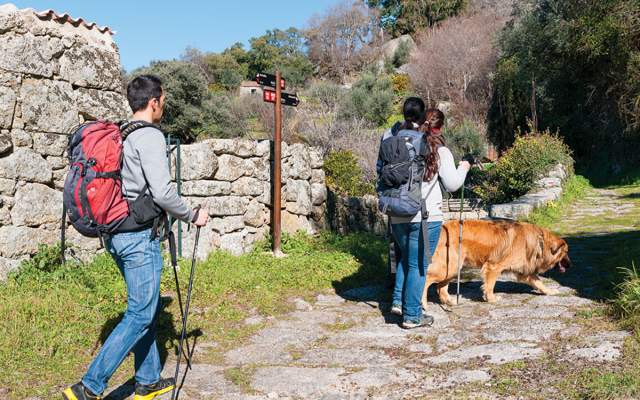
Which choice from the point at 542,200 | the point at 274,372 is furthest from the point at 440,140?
the point at 542,200

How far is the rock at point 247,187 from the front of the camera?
8.35 meters

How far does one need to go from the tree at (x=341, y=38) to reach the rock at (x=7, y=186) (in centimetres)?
4392

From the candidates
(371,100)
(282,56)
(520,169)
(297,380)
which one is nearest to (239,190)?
(297,380)

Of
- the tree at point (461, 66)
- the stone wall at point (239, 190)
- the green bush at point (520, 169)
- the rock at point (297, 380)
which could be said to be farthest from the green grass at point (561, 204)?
the tree at point (461, 66)

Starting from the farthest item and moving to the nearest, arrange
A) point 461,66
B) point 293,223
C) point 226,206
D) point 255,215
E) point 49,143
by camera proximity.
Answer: point 461,66, point 293,223, point 255,215, point 226,206, point 49,143

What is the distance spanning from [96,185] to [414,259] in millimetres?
2734

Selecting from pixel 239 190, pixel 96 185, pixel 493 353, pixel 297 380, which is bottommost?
pixel 297 380

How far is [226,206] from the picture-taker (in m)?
8.21

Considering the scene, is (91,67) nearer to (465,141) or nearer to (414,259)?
(414,259)

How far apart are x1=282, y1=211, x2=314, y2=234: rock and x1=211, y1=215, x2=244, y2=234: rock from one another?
3.01 ft

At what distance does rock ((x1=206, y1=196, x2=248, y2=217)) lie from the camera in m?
8.08

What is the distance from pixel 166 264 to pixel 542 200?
8130 millimetres

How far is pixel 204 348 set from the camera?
497 cm

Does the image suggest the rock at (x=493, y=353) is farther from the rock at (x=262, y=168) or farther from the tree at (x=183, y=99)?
the tree at (x=183, y=99)
